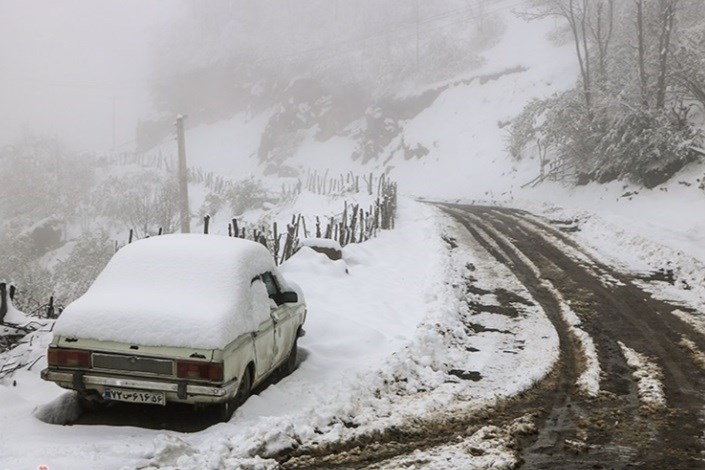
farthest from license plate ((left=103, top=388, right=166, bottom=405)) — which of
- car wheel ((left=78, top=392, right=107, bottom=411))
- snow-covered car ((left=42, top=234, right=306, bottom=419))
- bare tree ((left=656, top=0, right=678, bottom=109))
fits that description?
bare tree ((left=656, top=0, right=678, bottom=109))

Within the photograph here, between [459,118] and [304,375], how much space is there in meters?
48.7

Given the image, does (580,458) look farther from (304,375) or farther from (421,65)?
(421,65)

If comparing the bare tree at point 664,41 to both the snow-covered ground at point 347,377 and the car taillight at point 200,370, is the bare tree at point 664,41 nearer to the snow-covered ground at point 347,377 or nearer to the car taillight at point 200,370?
the snow-covered ground at point 347,377

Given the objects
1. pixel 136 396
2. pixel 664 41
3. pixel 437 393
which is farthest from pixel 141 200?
pixel 136 396

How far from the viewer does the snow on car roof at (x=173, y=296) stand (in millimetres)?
5527

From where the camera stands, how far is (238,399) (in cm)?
604

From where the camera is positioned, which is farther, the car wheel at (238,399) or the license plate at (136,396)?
the car wheel at (238,399)

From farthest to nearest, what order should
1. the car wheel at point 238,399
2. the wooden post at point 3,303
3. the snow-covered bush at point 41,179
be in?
the snow-covered bush at point 41,179, the wooden post at point 3,303, the car wheel at point 238,399

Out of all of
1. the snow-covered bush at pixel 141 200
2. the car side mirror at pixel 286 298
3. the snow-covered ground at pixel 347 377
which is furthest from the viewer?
the snow-covered bush at pixel 141 200

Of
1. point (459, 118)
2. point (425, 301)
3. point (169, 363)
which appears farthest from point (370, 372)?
point (459, 118)

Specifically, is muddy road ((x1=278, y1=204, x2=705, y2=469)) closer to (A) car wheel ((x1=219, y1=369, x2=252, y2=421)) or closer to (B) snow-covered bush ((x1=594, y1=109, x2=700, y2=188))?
(A) car wheel ((x1=219, y1=369, x2=252, y2=421))

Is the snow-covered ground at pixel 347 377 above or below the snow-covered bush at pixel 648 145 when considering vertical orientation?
below

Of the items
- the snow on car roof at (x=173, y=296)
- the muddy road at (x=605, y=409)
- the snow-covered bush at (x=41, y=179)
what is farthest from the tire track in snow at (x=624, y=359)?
the snow-covered bush at (x=41, y=179)

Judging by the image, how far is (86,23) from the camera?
141500 mm
